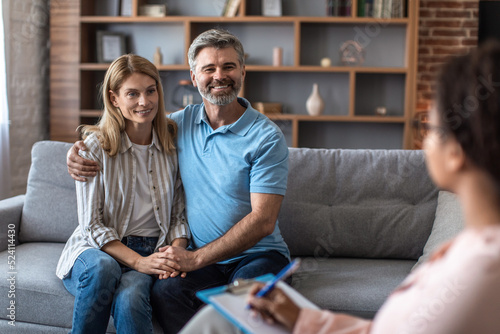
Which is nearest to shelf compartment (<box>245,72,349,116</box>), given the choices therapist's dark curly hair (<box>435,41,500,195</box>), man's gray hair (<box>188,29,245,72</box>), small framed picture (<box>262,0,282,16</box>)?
small framed picture (<box>262,0,282,16</box>)

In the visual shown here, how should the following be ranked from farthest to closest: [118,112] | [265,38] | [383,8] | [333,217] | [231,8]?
1. [265,38]
2. [231,8]
3. [383,8]
4. [333,217]
5. [118,112]

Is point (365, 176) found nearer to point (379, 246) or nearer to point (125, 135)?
point (379, 246)

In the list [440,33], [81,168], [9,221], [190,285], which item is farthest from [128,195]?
[440,33]

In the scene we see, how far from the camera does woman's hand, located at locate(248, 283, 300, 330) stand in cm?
96

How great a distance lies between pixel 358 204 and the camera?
84.7 inches

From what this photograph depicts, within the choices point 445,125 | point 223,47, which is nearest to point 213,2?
point 223,47

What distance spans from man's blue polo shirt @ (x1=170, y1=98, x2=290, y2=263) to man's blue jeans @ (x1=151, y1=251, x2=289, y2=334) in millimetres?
51

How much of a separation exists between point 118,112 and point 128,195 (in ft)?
0.96

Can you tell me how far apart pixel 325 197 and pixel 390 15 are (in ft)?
8.21

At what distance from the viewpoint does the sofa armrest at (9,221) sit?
216 centimetres

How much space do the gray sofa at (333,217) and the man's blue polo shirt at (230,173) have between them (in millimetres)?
248

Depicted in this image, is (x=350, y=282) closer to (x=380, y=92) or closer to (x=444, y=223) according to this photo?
(x=444, y=223)

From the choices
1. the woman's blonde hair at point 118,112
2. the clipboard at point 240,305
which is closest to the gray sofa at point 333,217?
the woman's blonde hair at point 118,112

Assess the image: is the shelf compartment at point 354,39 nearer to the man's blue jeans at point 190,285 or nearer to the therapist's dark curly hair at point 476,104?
the man's blue jeans at point 190,285
